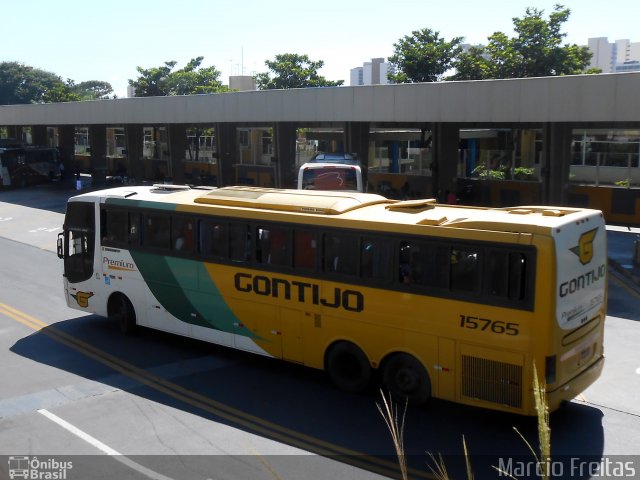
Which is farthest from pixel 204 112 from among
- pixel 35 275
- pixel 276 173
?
pixel 35 275

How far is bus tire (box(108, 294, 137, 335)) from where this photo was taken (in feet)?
48.6

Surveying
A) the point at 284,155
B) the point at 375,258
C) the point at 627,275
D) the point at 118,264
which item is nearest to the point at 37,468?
the point at 375,258

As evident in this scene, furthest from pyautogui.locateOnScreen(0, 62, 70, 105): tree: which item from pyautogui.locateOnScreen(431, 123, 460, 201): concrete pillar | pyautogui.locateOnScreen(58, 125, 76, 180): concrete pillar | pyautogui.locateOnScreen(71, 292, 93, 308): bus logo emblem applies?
pyautogui.locateOnScreen(71, 292, 93, 308): bus logo emblem

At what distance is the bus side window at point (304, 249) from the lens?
38.0ft

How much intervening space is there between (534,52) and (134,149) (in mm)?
30225

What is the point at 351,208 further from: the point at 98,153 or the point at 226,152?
the point at 98,153

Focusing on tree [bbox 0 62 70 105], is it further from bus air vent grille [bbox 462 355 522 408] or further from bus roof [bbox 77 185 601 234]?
bus air vent grille [bbox 462 355 522 408]

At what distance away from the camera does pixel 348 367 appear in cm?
1155

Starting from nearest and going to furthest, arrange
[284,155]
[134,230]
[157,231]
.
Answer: [157,231] < [134,230] < [284,155]

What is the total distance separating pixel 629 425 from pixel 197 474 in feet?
19.8

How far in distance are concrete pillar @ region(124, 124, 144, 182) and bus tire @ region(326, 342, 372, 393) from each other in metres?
37.3

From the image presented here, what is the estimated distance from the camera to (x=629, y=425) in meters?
10.1

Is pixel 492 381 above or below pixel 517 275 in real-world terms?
below

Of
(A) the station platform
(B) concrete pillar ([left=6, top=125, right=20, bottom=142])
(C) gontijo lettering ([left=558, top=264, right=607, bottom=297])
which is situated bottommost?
(A) the station platform
